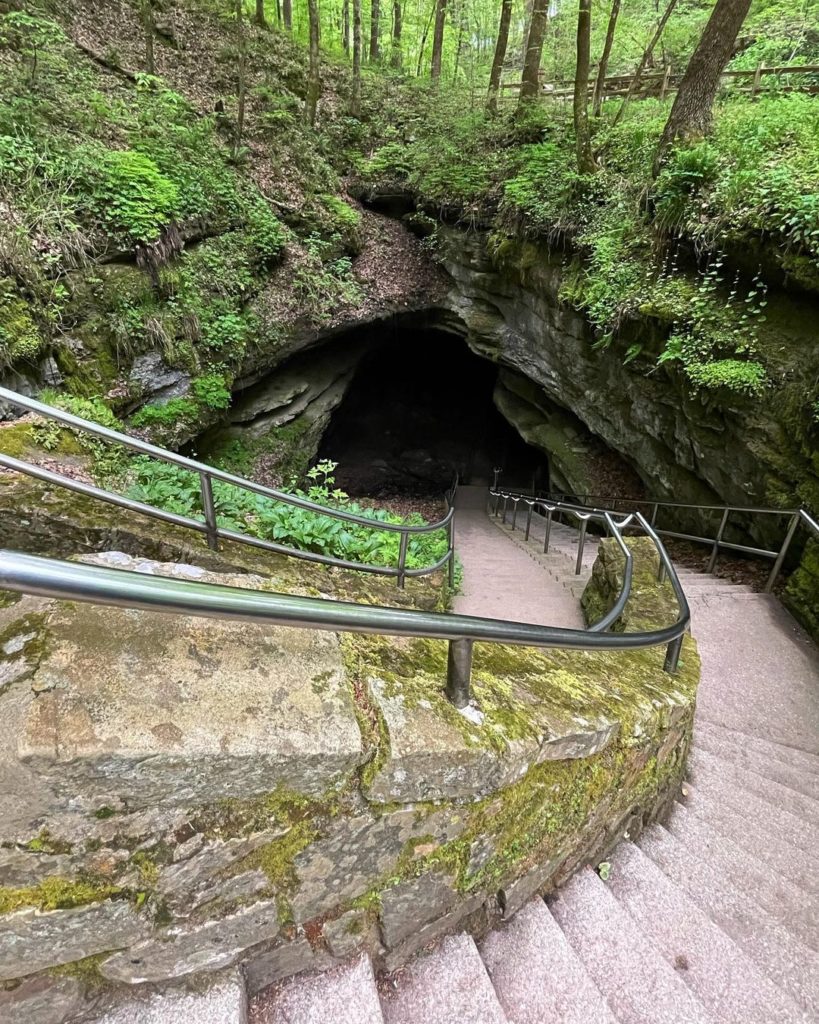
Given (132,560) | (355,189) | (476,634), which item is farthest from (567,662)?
(355,189)

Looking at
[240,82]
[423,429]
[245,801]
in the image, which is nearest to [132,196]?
[240,82]

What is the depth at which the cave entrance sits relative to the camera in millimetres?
15820

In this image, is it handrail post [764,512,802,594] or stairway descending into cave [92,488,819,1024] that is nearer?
stairway descending into cave [92,488,819,1024]

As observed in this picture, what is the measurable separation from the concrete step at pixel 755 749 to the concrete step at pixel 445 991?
2.32m

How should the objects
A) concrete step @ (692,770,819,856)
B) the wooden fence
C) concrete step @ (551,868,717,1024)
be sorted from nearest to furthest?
concrete step @ (551,868,717,1024)
concrete step @ (692,770,819,856)
the wooden fence

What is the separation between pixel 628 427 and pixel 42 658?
8.93 metres

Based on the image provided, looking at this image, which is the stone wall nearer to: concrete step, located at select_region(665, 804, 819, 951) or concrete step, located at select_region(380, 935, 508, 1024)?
concrete step, located at select_region(380, 935, 508, 1024)

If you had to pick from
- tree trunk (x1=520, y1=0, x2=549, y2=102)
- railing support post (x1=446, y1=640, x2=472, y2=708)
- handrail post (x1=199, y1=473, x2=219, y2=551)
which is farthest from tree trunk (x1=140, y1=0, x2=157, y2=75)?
railing support post (x1=446, y1=640, x2=472, y2=708)

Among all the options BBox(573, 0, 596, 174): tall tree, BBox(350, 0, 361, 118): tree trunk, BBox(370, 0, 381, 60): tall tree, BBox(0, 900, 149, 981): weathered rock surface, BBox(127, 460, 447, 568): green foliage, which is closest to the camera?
BBox(0, 900, 149, 981): weathered rock surface

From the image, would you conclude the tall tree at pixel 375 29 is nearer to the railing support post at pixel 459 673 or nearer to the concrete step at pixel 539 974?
the railing support post at pixel 459 673

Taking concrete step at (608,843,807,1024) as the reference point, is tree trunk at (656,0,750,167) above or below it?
above

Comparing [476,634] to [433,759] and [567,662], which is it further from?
[567,662]

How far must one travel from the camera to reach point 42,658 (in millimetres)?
1147

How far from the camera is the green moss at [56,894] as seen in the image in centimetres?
96
